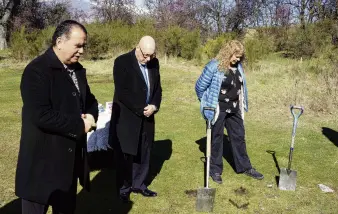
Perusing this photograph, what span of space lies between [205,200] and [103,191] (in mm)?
1368

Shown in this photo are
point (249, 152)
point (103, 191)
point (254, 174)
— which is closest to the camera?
point (103, 191)

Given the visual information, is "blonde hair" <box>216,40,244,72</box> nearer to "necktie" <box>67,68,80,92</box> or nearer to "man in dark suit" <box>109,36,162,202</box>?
"man in dark suit" <box>109,36,162,202</box>

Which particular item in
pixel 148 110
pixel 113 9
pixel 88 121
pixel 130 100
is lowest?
pixel 148 110

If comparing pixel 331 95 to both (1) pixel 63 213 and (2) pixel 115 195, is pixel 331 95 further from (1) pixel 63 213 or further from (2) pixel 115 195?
(1) pixel 63 213

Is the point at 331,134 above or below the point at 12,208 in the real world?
below

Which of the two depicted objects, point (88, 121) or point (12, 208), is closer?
point (88, 121)

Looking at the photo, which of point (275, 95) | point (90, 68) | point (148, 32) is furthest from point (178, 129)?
point (148, 32)

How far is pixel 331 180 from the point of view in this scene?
17.1ft

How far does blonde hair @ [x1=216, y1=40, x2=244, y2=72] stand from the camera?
171 inches

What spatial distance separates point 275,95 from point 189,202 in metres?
6.82

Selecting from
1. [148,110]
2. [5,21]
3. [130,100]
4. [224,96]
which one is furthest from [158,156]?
[5,21]

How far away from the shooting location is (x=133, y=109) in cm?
402

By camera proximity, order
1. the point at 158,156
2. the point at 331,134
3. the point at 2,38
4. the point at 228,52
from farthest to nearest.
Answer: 1. the point at 2,38
2. the point at 331,134
3. the point at 158,156
4. the point at 228,52

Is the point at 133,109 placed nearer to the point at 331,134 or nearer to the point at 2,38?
the point at 331,134
